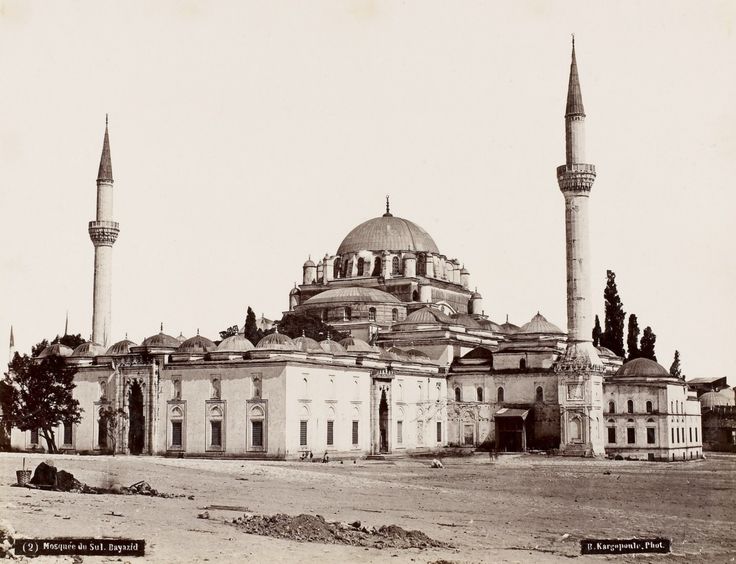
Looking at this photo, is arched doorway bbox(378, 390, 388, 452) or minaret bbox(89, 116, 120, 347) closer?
arched doorway bbox(378, 390, 388, 452)

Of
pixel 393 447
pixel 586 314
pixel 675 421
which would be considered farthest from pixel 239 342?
pixel 675 421

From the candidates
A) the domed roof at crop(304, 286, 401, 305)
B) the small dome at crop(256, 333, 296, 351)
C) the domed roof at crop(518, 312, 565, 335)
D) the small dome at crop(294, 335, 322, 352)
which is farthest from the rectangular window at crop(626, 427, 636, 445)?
the domed roof at crop(304, 286, 401, 305)

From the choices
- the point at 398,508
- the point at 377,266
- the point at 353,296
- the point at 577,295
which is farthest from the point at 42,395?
the point at 377,266

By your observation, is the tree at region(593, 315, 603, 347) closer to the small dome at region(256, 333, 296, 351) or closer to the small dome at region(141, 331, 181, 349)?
the small dome at region(256, 333, 296, 351)

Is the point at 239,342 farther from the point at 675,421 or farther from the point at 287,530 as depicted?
the point at 287,530

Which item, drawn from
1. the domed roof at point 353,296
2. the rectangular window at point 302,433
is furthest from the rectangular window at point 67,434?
the domed roof at point 353,296
